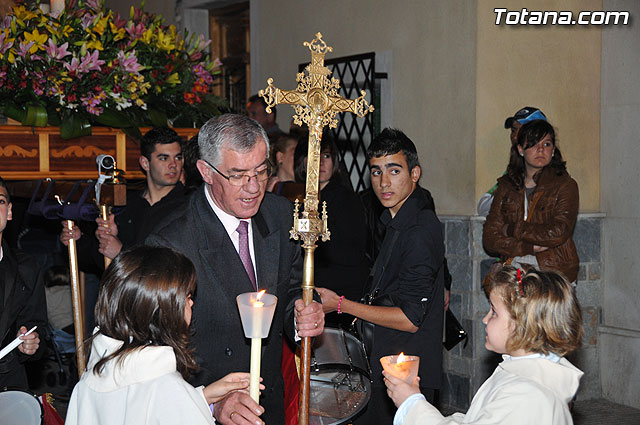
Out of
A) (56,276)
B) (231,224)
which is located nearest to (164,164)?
(231,224)

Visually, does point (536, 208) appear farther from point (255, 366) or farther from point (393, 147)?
point (255, 366)

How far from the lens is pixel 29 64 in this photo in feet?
15.5

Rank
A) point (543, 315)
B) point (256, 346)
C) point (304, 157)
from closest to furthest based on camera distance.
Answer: point (256, 346) → point (543, 315) → point (304, 157)

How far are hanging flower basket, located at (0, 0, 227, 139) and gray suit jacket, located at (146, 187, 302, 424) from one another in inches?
77.7

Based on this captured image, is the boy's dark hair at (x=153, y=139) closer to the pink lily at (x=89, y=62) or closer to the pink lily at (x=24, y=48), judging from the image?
the pink lily at (x=89, y=62)

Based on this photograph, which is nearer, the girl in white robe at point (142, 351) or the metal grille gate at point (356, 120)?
the girl in white robe at point (142, 351)

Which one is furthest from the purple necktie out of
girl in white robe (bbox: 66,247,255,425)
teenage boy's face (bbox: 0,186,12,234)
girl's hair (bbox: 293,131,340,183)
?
girl's hair (bbox: 293,131,340,183)

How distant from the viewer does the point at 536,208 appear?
A: 5.73 meters

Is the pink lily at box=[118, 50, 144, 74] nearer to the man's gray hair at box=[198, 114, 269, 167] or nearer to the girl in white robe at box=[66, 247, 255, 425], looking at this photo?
the man's gray hair at box=[198, 114, 269, 167]

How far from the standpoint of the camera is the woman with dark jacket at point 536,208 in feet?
18.5

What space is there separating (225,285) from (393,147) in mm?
1196

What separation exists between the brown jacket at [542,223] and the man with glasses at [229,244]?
295 cm

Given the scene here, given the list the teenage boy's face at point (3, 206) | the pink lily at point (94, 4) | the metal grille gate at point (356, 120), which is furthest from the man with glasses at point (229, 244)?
the metal grille gate at point (356, 120)

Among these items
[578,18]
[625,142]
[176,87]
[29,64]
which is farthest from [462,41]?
[29,64]
